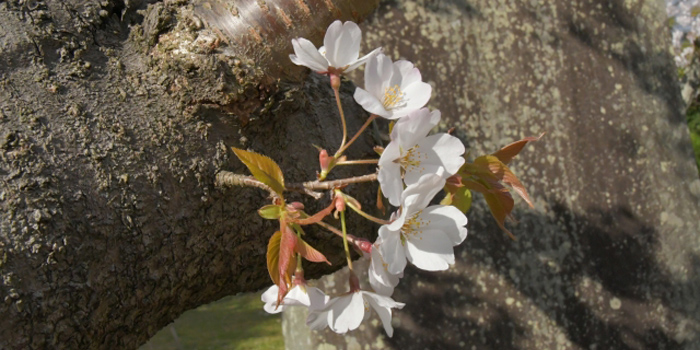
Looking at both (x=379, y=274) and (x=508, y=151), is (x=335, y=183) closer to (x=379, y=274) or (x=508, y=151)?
(x=379, y=274)

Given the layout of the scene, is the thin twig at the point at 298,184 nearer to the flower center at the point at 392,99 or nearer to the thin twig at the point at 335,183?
the thin twig at the point at 335,183

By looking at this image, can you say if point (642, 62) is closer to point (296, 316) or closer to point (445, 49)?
point (445, 49)

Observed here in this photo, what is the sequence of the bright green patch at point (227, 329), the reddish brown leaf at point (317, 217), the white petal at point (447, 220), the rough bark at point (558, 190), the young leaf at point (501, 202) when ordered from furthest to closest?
the bright green patch at point (227, 329)
the rough bark at point (558, 190)
the young leaf at point (501, 202)
the white petal at point (447, 220)
the reddish brown leaf at point (317, 217)

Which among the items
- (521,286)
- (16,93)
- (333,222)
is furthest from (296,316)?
(16,93)

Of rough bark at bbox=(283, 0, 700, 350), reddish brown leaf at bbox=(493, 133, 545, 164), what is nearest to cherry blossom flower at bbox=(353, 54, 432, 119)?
reddish brown leaf at bbox=(493, 133, 545, 164)

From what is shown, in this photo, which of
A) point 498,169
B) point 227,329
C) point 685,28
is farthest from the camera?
point 685,28

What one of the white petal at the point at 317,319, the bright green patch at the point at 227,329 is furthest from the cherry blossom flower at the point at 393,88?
the bright green patch at the point at 227,329

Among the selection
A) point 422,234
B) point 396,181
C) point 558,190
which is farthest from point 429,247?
point 558,190
